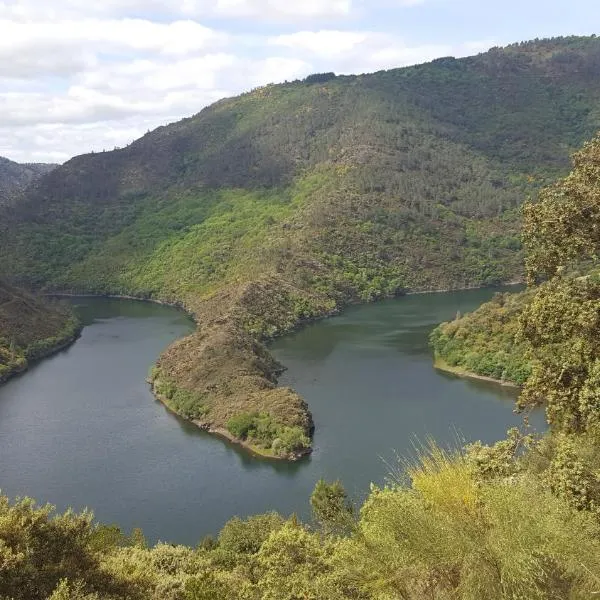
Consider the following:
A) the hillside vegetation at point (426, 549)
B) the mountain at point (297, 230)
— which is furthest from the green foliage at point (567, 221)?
the mountain at point (297, 230)

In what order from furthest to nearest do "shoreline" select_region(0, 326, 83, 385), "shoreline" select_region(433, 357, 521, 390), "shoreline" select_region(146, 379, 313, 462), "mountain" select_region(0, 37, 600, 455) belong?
"mountain" select_region(0, 37, 600, 455)
"shoreline" select_region(0, 326, 83, 385)
"shoreline" select_region(433, 357, 521, 390)
"shoreline" select_region(146, 379, 313, 462)

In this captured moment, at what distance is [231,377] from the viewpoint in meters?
74.9

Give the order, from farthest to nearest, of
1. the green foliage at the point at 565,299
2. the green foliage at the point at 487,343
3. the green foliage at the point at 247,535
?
the green foliage at the point at 487,343, the green foliage at the point at 247,535, the green foliage at the point at 565,299

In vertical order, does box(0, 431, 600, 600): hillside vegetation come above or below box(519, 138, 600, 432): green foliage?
below

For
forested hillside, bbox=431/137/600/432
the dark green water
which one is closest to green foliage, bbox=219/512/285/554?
the dark green water

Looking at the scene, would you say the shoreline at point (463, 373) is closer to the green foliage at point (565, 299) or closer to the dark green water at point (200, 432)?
the dark green water at point (200, 432)

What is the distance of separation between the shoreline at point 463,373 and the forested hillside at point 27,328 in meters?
55.1

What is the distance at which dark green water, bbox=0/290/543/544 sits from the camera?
51.9 m

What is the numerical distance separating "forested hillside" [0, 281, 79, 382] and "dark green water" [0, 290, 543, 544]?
2992 millimetres

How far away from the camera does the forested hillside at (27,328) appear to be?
94.6 metres

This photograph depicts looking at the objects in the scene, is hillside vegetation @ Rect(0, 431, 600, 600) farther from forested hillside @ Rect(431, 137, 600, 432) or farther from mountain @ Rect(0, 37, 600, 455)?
mountain @ Rect(0, 37, 600, 455)

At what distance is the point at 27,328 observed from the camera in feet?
347

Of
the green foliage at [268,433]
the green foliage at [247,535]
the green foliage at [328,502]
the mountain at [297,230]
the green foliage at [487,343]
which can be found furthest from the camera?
the mountain at [297,230]

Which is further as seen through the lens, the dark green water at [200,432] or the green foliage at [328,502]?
the dark green water at [200,432]
